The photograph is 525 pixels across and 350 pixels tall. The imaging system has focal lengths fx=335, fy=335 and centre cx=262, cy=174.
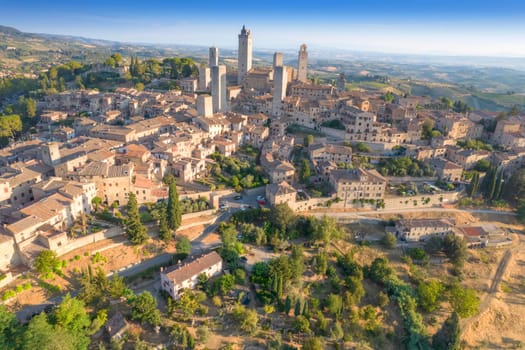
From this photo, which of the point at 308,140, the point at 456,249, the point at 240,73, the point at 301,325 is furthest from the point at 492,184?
the point at 240,73

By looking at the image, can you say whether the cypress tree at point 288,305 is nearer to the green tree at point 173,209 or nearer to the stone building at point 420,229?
the green tree at point 173,209

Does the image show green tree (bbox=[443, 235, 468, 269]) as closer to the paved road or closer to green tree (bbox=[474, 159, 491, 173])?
the paved road

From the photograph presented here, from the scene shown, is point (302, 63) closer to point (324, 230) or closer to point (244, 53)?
point (244, 53)

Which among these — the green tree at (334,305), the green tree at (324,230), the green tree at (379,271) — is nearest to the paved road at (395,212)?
the green tree at (324,230)

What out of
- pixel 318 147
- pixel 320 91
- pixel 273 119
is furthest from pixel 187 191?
pixel 320 91

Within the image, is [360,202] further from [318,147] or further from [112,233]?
[112,233]

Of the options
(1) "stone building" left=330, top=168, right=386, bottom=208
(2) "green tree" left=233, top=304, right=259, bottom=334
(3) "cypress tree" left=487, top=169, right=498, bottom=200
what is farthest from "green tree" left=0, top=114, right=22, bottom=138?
(3) "cypress tree" left=487, top=169, right=498, bottom=200
